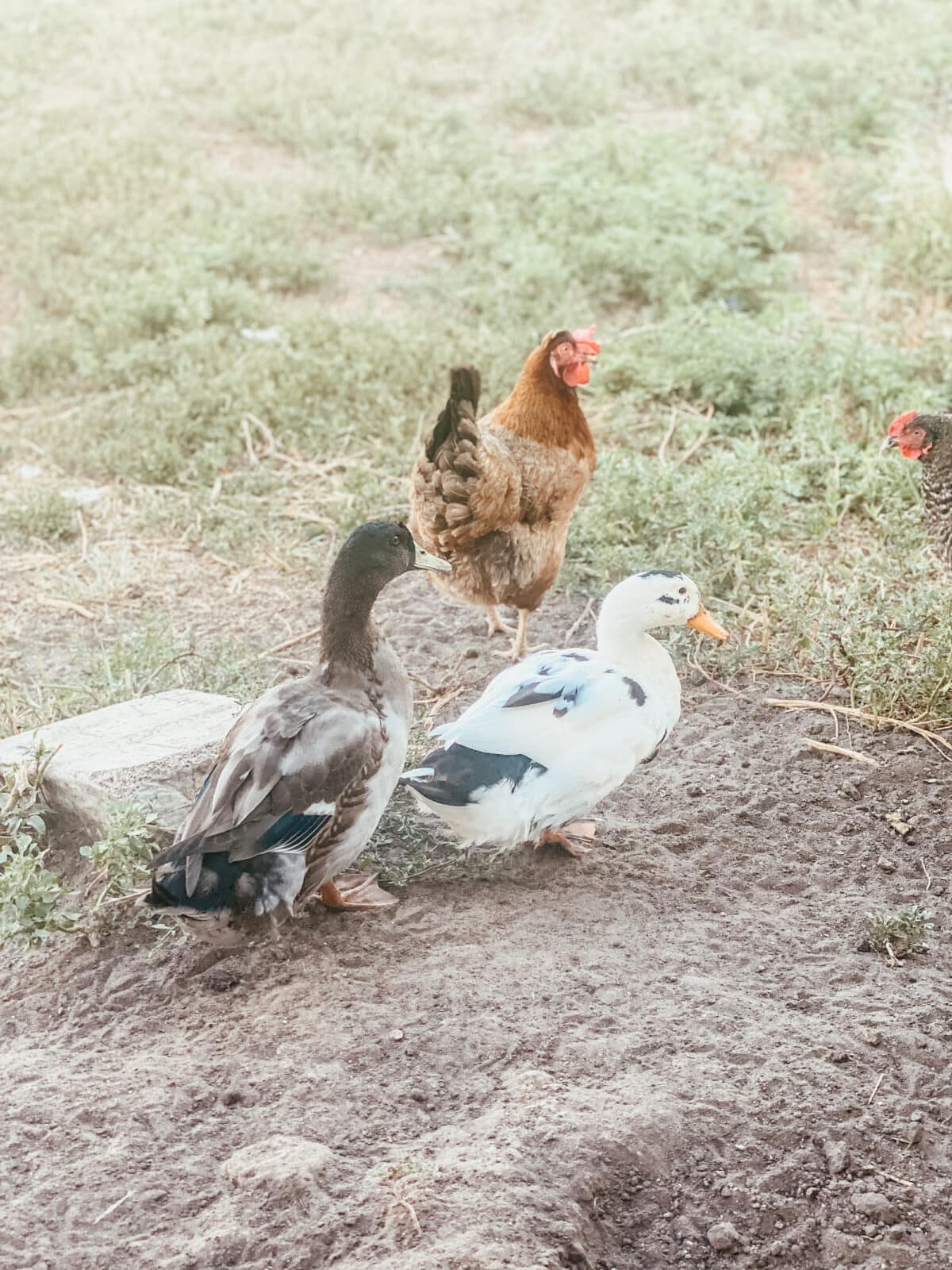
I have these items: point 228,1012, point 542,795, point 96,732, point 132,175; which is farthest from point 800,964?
point 132,175

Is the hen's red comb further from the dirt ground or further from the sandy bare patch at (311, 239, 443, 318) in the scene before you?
the sandy bare patch at (311, 239, 443, 318)

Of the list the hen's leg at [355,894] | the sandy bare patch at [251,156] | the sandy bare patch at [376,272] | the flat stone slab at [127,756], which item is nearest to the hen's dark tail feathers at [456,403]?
the flat stone slab at [127,756]

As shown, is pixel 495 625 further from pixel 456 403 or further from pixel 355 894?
pixel 355 894

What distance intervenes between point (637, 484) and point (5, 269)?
4.64 m

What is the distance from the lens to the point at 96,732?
4.03m

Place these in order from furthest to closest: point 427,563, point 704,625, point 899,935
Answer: point 704,625 < point 427,563 < point 899,935

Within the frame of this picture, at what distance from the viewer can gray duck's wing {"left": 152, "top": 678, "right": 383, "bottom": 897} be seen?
315 centimetres

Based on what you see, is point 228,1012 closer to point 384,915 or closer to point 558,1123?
point 384,915

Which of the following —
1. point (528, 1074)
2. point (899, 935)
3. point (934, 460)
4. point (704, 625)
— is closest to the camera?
point (528, 1074)

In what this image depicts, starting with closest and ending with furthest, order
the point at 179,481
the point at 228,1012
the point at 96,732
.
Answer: the point at 228,1012
the point at 96,732
the point at 179,481

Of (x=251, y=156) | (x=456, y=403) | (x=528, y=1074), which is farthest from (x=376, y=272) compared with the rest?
(x=528, y=1074)

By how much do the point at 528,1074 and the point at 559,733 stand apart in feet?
3.17

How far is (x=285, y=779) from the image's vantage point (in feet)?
10.5

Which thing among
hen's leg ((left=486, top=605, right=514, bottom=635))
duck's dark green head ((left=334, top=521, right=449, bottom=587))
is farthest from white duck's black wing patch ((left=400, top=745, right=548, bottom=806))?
hen's leg ((left=486, top=605, right=514, bottom=635))
